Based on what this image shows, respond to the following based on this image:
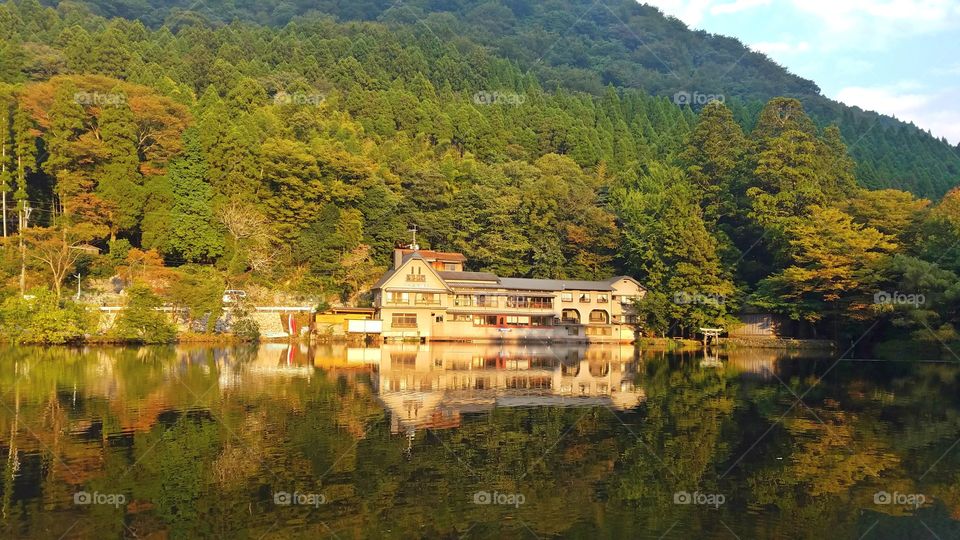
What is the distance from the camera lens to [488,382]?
22.2 metres

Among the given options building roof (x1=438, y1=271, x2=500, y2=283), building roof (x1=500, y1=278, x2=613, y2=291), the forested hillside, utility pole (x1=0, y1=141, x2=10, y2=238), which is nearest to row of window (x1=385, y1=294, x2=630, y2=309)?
building roof (x1=500, y1=278, x2=613, y2=291)

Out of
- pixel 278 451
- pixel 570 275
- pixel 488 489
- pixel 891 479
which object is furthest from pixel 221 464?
pixel 570 275

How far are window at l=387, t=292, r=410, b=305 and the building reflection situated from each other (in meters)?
5.95

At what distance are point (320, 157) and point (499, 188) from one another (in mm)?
13722

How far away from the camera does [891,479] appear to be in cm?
1159

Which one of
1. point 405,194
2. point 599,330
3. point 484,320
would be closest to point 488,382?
point 484,320

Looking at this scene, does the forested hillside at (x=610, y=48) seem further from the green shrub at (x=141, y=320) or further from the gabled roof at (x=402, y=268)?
the green shrub at (x=141, y=320)

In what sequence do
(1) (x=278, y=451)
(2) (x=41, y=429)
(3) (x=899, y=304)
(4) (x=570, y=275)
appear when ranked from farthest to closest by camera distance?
(4) (x=570, y=275), (3) (x=899, y=304), (2) (x=41, y=429), (1) (x=278, y=451)

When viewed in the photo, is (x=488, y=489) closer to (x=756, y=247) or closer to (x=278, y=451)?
(x=278, y=451)

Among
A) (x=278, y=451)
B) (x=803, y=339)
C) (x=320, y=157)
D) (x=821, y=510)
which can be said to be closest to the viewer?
(x=821, y=510)

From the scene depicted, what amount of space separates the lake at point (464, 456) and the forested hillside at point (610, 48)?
6525cm

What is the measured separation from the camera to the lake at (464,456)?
361 inches

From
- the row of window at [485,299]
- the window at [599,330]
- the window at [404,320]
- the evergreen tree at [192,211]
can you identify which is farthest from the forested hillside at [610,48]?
the evergreen tree at [192,211]

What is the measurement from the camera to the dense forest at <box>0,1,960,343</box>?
128 ft
